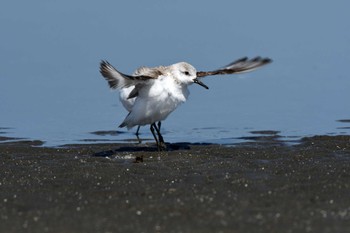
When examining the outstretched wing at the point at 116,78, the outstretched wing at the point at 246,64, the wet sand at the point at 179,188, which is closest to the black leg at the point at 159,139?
the wet sand at the point at 179,188

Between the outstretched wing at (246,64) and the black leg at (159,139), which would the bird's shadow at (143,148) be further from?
the outstretched wing at (246,64)

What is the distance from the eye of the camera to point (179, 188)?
7051 mm

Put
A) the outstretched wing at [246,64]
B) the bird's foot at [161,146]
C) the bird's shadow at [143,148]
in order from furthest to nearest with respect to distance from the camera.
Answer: the outstretched wing at [246,64]
the bird's foot at [161,146]
the bird's shadow at [143,148]

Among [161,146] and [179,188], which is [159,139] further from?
[179,188]

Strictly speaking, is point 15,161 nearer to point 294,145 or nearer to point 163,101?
point 163,101

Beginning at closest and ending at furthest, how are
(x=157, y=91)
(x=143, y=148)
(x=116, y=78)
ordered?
(x=116, y=78), (x=157, y=91), (x=143, y=148)

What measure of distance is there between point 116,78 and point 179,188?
2.74m

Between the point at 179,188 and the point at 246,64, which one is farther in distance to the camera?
the point at 246,64

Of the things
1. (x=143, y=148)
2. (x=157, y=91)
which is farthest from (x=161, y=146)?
(x=157, y=91)

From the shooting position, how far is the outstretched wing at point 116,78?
372 inches

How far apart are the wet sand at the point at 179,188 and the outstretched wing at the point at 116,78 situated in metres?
0.71

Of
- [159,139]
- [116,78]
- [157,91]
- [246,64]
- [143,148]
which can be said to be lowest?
[143,148]

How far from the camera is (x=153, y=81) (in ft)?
32.2

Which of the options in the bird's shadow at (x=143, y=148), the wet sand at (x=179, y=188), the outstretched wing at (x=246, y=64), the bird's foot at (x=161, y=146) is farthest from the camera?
the outstretched wing at (x=246, y=64)
